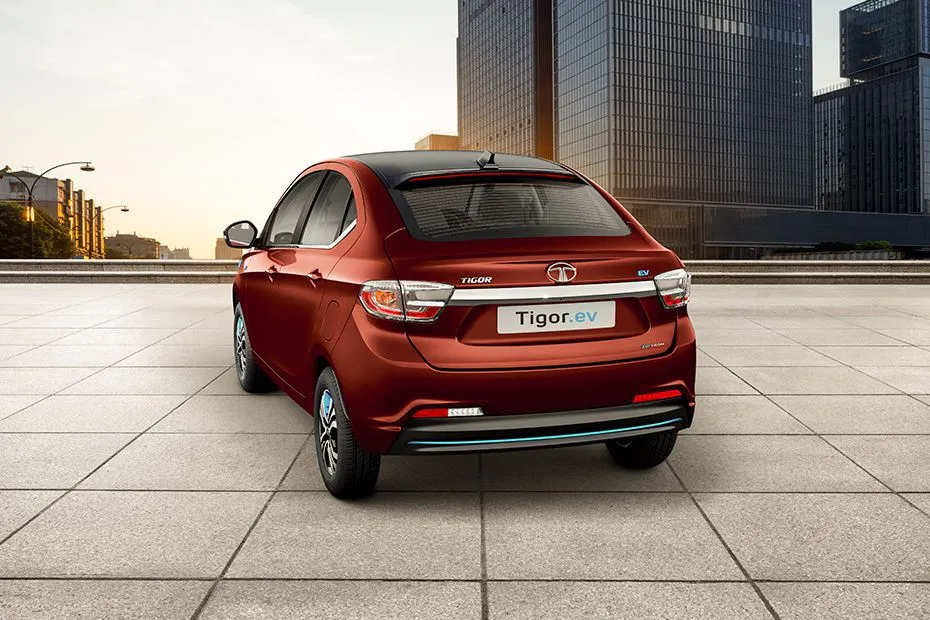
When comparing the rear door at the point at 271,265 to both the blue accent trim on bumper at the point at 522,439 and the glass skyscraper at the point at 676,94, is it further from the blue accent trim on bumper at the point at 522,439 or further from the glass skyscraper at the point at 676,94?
the glass skyscraper at the point at 676,94

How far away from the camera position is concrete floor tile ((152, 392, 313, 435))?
548 cm

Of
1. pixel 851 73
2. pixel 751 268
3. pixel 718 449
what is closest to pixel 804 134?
pixel 851 73

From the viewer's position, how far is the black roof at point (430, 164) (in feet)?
13.3

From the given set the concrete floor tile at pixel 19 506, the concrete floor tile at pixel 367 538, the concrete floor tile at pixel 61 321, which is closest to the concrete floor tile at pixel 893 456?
the concrete floor tile at pixel 367 538

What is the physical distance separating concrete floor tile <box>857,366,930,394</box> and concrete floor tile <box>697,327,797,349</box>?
1.64 m

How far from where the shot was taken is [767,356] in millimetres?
8422

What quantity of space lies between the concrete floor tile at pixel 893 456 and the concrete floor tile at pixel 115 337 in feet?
23.8

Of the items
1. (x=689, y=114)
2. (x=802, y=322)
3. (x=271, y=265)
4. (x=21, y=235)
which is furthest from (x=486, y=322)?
(x=689, y=114)

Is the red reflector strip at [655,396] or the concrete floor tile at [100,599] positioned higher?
the red reflector strip at [655,396]

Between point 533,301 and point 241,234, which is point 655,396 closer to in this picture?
point 533,301

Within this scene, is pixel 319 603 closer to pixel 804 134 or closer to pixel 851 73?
pixel 804 134

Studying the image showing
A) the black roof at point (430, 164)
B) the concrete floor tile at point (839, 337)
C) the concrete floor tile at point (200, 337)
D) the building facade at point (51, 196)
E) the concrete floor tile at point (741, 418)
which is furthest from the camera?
the building facade at point (51, 196)

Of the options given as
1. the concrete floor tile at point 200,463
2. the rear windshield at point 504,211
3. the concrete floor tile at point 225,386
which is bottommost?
the concrete floor tile at point 200,463

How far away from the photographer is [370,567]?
3.21 meters
